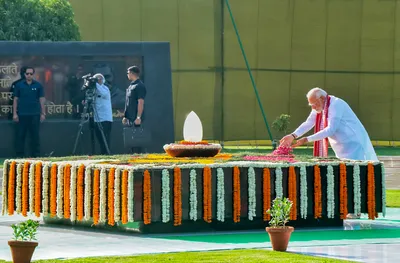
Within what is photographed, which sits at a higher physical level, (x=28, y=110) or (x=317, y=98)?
(x=317, y=98)

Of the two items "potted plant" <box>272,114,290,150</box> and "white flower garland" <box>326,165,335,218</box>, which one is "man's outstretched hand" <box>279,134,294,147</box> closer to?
"white flower garland" <box>326,165,335,218</box>

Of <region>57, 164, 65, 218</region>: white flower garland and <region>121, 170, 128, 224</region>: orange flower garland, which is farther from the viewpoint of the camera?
<region>57, 164, 65, 218</region>: white flower garland

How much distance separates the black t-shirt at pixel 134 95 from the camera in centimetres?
2645

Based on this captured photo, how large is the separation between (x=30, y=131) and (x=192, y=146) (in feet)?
52.9

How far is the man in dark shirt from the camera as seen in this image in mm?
31422

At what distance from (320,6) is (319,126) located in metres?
28.0

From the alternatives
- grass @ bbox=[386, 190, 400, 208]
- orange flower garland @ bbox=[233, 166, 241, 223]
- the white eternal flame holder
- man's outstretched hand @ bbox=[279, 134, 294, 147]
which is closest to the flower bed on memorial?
orange flower garland @ bbox=[233, 166, 241, 223]

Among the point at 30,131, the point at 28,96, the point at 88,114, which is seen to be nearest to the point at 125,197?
the point at 88,114

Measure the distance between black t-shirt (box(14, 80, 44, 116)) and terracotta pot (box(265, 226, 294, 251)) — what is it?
19.3 m

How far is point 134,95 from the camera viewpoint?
2695 cm

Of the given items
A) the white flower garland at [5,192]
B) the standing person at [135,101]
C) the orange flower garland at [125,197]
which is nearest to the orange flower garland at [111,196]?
the orange flower garland at [125,197]

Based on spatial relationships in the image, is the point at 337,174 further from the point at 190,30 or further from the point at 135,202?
the point at 190,30

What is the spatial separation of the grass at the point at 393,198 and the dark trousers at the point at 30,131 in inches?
460

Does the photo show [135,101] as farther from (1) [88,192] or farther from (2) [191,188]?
(2) [191,188]
